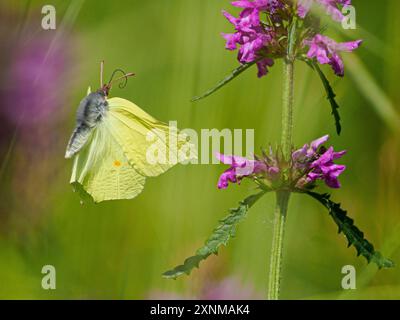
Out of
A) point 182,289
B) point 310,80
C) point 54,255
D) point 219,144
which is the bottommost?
point 182,289

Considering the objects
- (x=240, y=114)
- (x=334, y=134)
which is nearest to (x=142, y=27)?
(x=240, y=114)

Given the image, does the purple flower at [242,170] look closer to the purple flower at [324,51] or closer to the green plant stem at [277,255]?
the green plant stem at [277,255]

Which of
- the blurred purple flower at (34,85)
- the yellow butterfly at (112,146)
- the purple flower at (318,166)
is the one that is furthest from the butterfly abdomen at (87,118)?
the purple flower at (318,166)

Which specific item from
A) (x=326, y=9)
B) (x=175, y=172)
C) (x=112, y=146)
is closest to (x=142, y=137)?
(x=112, y=146)

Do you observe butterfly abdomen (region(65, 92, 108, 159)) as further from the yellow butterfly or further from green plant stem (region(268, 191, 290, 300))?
green plant stem (region(268, 191, 290, 300))

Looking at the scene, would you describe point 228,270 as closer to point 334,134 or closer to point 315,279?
point 315,279

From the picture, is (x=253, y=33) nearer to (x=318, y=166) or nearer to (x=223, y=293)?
(x=318, y=166)

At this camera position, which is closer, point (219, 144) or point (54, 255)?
point (54, 255)
